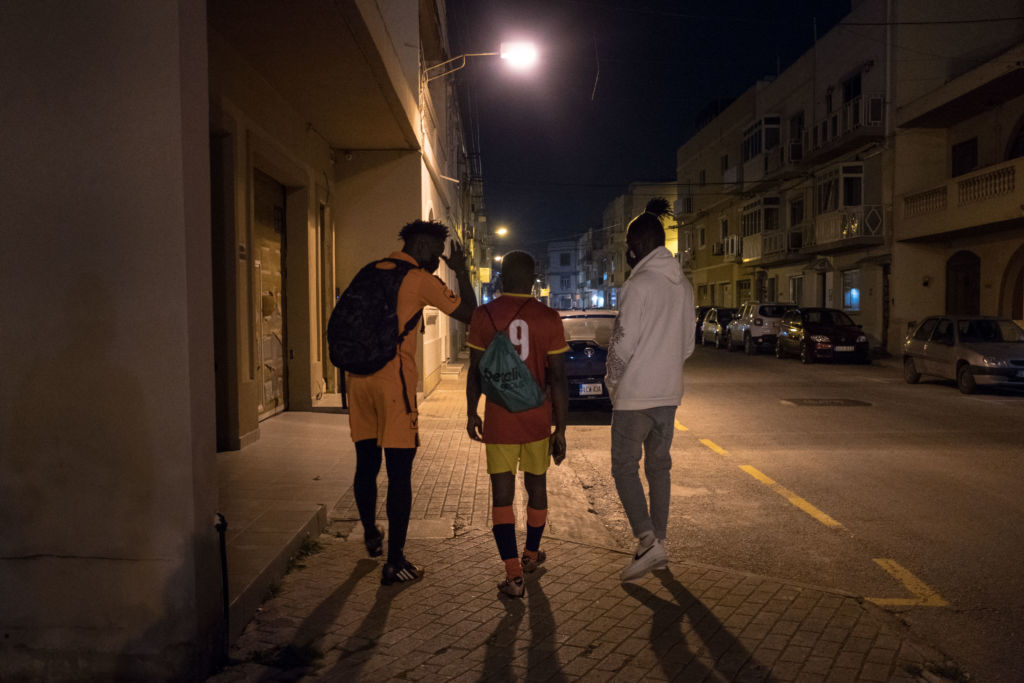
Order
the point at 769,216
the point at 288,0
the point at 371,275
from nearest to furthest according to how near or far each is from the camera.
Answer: the point at 371,275
the point at 288,0
the point at 769,216

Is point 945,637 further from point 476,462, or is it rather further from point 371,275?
point 476,462

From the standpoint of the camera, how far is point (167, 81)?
307cm

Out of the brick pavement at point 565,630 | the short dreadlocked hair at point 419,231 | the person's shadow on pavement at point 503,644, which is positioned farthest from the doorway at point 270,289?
the person's shadow on pavement at point 503,644

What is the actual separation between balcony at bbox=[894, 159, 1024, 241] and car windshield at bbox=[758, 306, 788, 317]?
418 centimetres

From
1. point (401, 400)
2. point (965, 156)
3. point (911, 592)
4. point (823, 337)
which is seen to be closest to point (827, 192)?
point (965, 156)

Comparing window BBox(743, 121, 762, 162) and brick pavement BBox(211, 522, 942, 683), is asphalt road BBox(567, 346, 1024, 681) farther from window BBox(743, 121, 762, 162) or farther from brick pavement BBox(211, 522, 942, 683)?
window BBox(743, 121, 762, 162)

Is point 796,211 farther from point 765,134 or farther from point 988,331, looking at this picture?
point 988,331

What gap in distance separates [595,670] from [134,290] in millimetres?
2421

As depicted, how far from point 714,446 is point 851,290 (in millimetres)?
23171

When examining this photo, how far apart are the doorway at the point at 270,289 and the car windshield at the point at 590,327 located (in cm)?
451

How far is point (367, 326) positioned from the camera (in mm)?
4211

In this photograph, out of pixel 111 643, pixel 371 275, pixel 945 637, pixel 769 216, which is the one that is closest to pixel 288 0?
pixel 371 275

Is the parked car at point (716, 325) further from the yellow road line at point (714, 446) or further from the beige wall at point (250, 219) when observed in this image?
the beige wall at point (250, 219)

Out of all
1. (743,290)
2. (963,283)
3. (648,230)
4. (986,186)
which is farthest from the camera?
(743,290)
